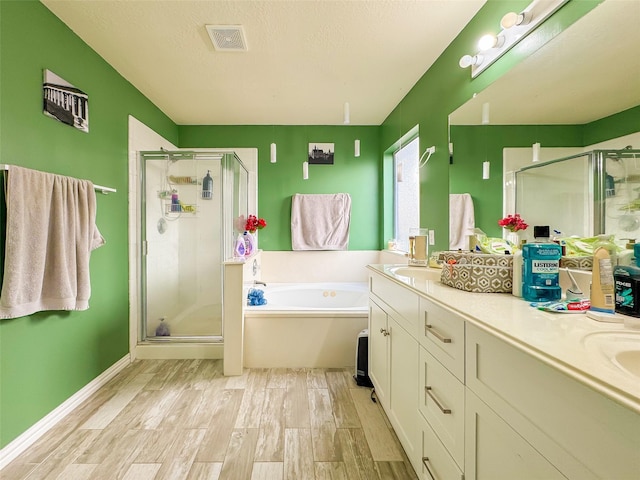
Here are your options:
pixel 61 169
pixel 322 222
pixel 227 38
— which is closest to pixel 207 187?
pixel 61 169

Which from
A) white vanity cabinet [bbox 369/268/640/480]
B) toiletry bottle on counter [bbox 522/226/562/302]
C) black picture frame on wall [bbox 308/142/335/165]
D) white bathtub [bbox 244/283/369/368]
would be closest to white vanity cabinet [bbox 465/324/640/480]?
white vanity cabinet [bbox 369/268/640/480]

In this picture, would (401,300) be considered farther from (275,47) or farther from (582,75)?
(275,47)

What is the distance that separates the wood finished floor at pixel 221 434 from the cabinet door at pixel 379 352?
15 centimetres

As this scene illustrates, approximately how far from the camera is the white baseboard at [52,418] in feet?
4.89

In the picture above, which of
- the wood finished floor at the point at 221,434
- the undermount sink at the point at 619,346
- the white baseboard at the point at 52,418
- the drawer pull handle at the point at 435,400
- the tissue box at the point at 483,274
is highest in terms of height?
the tissue box at the point at 483,274

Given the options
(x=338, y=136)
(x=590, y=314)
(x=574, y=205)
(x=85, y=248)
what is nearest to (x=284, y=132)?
(x=338, y=136)

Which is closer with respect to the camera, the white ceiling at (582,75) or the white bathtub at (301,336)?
the white ceiling at (582,75)

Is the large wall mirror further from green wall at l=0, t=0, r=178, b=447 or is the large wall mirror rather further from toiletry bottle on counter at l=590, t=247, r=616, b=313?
green wall at l=0, t=0, r=178, b=447

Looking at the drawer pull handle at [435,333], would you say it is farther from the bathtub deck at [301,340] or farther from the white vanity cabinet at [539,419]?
the bathtub deck at [301,340]

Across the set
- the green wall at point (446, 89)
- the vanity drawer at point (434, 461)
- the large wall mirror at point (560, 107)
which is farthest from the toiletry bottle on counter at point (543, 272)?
the green wall at point (446, 89)

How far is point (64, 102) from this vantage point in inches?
73.1

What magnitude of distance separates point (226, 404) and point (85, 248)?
1.30 m

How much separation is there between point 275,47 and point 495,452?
2359 mm

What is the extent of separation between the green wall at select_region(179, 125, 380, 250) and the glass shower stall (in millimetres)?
941
